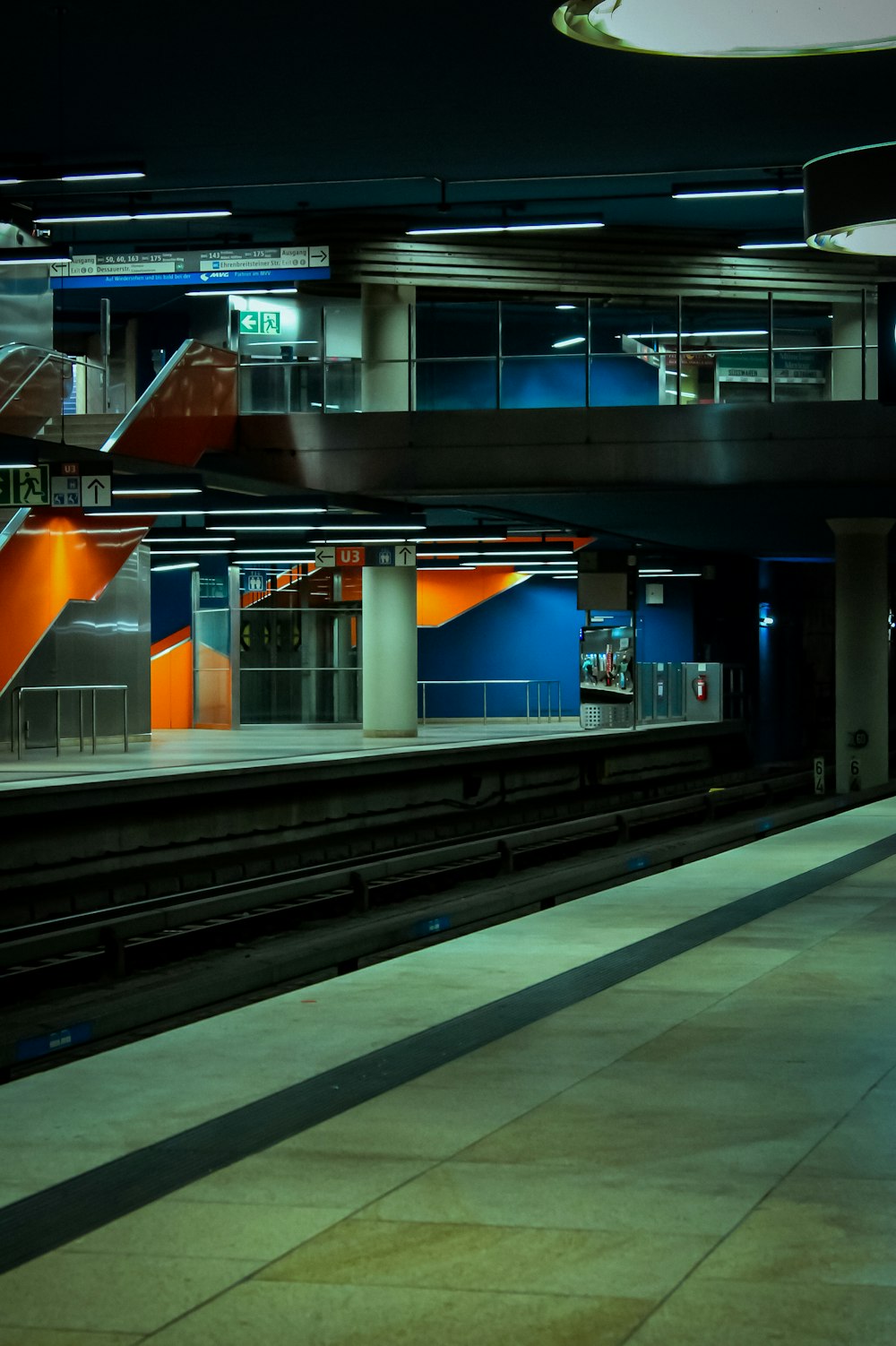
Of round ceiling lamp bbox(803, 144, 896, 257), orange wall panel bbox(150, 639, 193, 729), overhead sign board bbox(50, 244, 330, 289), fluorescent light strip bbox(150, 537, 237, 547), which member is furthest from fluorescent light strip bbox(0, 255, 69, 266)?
orange wall panel bbox(150, 639, 193, 729)

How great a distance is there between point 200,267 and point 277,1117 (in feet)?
56.0

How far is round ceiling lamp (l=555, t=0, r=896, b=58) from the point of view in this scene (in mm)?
7539

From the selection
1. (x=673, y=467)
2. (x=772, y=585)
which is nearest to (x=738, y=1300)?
(x=673, y=467)

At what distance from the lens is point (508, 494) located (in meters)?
24.8

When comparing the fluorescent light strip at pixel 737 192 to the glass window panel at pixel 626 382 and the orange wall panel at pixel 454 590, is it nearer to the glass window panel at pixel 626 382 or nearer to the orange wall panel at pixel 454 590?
the glass window panel at pixel 626 382

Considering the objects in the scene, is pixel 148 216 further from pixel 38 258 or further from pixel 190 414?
pixel 190 414

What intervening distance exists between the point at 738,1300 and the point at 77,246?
86.5 ft

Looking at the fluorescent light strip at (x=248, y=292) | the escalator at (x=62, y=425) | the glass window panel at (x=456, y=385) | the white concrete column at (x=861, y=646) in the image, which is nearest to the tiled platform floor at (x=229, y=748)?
the escalator at (x=62, y=425)

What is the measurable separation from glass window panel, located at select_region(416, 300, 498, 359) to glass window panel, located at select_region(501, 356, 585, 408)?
0.54 m

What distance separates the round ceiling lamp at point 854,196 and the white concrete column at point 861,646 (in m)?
17.5

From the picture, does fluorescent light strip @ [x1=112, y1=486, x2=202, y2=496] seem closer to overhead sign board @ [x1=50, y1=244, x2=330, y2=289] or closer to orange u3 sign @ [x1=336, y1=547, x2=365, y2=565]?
overhead sign board @ [x1=50, y1=244, x2=330, y2=289]

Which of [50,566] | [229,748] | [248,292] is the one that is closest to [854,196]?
[50,566]

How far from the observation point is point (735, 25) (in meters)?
7.82

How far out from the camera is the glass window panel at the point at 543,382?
24172mm
